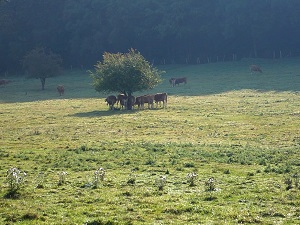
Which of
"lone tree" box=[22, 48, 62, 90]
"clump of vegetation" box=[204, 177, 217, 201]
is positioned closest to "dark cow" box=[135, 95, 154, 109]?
"clump of vegetation" box=[204, 177, 217, 201]

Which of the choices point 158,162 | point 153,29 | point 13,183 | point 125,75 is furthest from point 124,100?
point 153,29

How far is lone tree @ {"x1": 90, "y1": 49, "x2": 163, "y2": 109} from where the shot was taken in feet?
145

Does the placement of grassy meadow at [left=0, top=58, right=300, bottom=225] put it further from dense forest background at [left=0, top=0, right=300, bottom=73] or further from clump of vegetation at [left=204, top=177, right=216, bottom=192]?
dense forest background at [left=0, top=0, right=300, bottom=73]

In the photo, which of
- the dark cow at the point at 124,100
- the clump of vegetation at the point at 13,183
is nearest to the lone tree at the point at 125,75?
the dark cow at the point at 124,100

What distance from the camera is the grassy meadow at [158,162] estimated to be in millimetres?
11758

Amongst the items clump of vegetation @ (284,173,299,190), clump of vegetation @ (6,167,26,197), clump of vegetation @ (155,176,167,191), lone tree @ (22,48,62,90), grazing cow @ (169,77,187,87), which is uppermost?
lone tree @ (22,48,62,90)

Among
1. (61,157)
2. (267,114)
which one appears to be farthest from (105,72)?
(61,157)

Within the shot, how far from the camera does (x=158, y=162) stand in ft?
64.4

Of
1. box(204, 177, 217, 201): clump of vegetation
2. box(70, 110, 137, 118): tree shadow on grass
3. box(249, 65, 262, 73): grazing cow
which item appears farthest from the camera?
box(249, 65, 262, 73): grazing cow

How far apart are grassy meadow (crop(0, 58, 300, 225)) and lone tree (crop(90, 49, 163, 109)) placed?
2582mm

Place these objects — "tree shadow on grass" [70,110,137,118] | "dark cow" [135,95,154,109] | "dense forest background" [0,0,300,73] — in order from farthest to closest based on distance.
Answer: "dense forest background" [0,0,300,73] → "dark cow" [135,95,154,109] → "tree shadow on grass" [70,110,137,118]

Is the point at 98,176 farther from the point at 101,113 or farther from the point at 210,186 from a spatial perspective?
the point at 101,113

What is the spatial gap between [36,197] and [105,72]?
32196 millimetres

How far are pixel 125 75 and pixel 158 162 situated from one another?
990 inches
